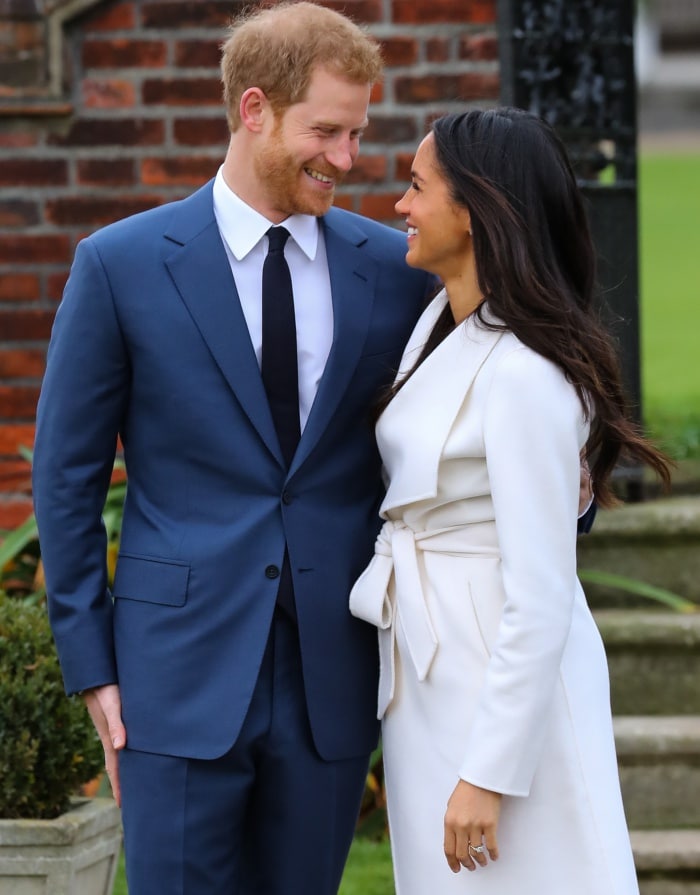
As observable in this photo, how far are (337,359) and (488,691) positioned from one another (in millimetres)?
647

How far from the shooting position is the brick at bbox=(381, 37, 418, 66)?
14.5 feet

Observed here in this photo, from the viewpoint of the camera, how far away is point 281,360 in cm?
266

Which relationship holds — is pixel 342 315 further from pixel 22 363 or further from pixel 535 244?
pixel 22 363

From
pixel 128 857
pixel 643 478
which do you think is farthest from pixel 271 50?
pixel 643 478

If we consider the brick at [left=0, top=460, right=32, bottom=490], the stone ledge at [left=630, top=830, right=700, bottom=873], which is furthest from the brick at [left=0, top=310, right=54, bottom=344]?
the stone ledge at [left=630, top=830, right=700, bottom=873]

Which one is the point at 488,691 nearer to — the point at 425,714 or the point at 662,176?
the point at 425,714

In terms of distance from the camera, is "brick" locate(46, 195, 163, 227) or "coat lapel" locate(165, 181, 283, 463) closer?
"coat lapel" locate(165, 181, 283, 463)

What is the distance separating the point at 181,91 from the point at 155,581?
217 centimetres

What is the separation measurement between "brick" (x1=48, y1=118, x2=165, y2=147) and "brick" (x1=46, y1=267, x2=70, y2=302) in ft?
1.21

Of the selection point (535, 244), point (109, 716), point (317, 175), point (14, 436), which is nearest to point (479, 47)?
point (14, 436)

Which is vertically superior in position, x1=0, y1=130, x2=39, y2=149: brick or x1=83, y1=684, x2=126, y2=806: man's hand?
x1=0, y1=130, x2=39, y2=149: brick

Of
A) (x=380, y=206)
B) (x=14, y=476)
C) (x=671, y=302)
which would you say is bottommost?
(x=671, y=302)

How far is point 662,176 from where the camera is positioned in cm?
2436

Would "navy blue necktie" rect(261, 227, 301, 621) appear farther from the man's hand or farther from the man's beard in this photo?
the man's hand
